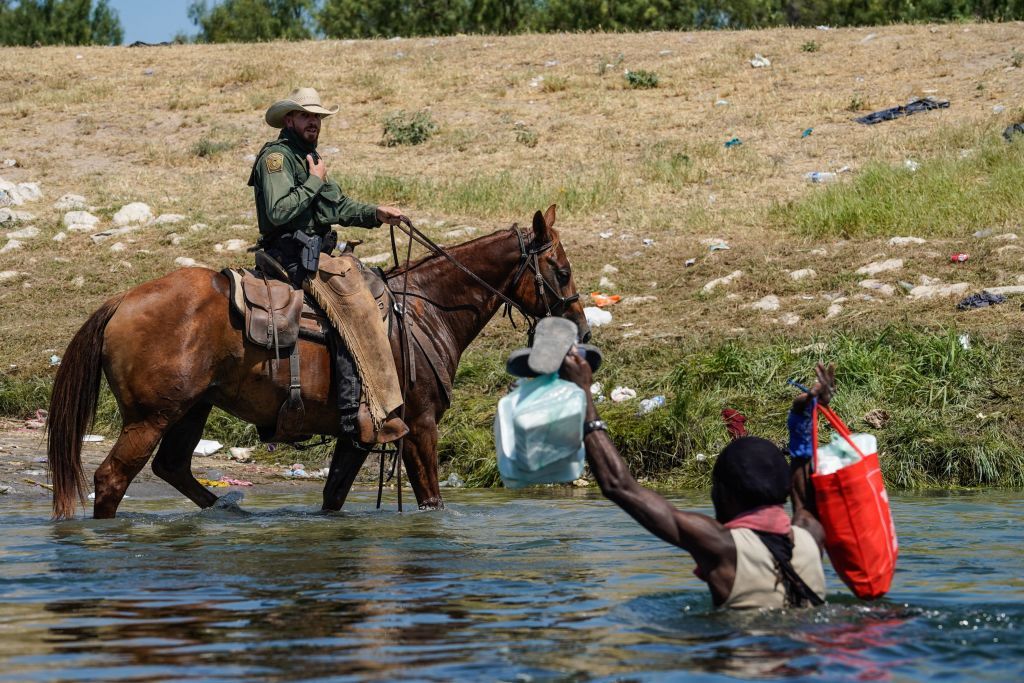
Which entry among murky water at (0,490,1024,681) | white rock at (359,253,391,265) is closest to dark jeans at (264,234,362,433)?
murky water at (0,490,1024,681)

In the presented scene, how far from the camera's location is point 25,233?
17.8 m

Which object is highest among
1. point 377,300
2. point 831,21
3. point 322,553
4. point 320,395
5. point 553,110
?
point 831,21

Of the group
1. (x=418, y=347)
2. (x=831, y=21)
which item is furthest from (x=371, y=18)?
(x=418, y=347)

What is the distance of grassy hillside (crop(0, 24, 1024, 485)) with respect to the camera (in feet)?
36.1

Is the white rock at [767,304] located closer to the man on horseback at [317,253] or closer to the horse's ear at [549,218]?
the horse's ear at [549,218]

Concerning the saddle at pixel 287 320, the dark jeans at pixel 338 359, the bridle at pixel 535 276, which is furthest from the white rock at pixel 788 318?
the dark jeans at pixel 338 359

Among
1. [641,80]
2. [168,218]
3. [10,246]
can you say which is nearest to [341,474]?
[168,218]

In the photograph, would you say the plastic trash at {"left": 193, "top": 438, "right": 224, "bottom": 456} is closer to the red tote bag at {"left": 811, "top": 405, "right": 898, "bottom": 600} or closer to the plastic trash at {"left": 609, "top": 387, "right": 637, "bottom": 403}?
the plastic trash at {"left": 609, "top": 387, "right": 637, "bottom": 403}

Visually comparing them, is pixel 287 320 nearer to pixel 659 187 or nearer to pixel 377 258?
pixel 377 258

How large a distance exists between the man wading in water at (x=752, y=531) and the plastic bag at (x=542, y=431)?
0.28 meters

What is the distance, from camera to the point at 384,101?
25.7m

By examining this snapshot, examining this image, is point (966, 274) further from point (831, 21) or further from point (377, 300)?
point (831, 21)

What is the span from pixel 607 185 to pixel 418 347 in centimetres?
1015

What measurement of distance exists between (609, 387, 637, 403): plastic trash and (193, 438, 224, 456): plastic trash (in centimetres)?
337
